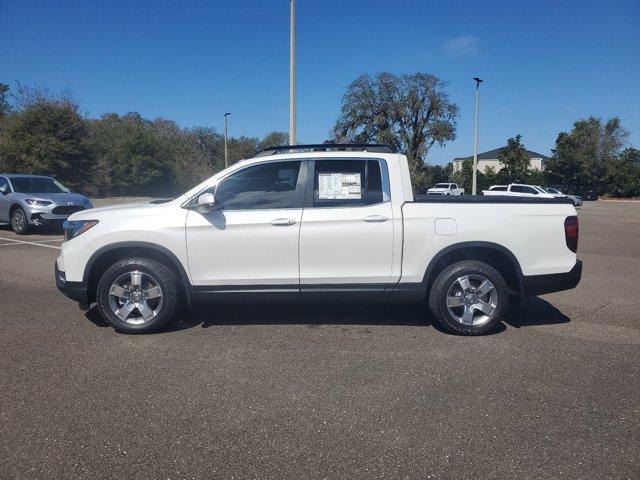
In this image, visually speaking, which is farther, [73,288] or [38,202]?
[38,202]

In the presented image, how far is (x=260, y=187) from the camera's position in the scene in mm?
5047

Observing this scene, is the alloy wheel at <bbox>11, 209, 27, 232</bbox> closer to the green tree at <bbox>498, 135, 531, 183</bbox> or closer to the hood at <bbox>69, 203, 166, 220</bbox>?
the hood at <bbox>69, 203, 166, 220</bbox>

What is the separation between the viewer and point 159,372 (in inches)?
161

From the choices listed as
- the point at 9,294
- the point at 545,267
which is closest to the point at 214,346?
the point at 545,267

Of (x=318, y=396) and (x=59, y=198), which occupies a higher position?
(x=59, y=198)

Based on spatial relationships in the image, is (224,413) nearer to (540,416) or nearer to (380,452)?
(380,452)

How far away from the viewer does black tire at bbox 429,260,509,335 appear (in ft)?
16.2

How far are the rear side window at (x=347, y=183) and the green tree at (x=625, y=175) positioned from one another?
2396 inches

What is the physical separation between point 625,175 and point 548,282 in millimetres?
60622

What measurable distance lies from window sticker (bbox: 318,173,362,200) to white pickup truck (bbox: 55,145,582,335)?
10 mm

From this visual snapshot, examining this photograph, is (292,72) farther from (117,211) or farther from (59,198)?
(117,211)

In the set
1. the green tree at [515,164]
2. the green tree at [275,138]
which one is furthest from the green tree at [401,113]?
the green tree at [275,138]

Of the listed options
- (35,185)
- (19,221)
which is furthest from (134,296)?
(35,185)

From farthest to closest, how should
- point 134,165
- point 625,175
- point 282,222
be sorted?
point 625,175 → point 134,165 → point 282,222
